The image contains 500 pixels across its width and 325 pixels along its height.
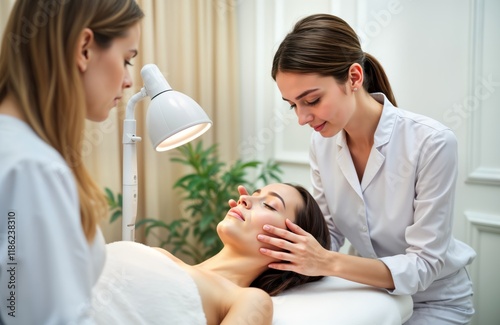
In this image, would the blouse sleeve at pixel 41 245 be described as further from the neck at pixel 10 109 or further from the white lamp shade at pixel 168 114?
the white lamp shade at pixel 168 114

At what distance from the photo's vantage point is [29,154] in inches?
26.8

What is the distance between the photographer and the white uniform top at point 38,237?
655 millimetres

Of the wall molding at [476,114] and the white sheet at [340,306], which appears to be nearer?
the white sheet at [340,306]

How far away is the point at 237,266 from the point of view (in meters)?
1.57

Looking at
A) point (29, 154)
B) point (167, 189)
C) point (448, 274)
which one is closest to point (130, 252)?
point (29, 154)

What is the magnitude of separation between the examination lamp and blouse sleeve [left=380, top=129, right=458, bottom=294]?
708mm

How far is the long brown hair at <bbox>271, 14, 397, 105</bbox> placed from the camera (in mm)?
1453

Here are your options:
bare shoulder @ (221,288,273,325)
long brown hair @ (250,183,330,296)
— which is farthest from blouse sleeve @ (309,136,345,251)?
bare shoulder @ (221,288,273,325)

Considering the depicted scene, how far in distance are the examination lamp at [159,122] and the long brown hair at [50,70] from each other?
0.47m

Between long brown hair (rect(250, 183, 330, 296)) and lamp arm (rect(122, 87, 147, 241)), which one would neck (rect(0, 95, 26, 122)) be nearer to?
lamp arm (rect(122, 87, 147, 241))

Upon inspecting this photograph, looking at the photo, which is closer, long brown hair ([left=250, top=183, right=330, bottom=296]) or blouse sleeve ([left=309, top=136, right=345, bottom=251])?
long brown hair ([left=250, top=183, right=330, bottom=296])

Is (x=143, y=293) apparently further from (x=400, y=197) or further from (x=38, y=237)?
(x=400, y=197)

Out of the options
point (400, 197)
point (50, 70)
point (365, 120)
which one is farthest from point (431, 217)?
point (50, 70)

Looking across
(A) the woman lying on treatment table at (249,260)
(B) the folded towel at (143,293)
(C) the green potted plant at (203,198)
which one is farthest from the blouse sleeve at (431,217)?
(C) the green potted plant at (203,198)
